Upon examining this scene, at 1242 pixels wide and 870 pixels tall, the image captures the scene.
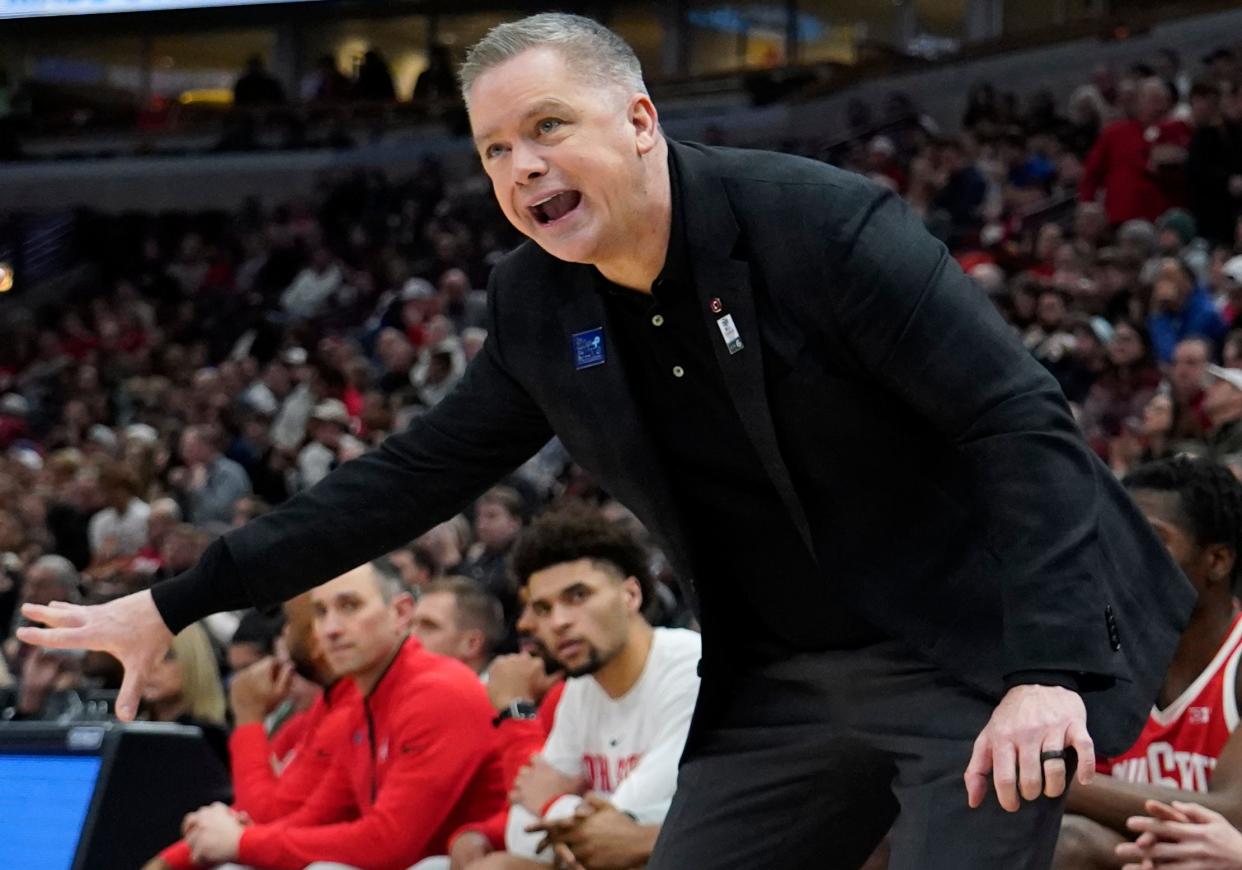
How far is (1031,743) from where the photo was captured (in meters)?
1.99

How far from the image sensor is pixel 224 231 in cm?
1905

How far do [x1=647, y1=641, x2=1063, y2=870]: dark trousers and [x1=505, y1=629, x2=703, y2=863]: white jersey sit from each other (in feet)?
4.90

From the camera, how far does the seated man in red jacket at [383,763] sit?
14.7ft

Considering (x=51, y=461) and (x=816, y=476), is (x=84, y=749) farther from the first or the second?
(x=51, y=461)

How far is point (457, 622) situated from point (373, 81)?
51.8 feet

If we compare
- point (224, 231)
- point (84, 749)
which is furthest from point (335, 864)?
point (224, 231)

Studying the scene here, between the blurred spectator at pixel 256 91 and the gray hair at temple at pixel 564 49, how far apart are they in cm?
1900

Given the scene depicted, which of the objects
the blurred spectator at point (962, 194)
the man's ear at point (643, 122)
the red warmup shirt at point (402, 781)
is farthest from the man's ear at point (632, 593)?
the blurred spectator at point (962, 194)

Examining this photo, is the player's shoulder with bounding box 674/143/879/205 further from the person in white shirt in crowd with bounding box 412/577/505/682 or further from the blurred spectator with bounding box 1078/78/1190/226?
the blurred spectator with bounding box 1078/78/1190/226

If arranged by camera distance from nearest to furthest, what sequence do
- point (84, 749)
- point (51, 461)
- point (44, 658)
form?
point (84, 749)
point (44, 658)
point (51, 461)

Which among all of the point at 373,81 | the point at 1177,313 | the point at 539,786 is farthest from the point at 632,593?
the point at 373,81

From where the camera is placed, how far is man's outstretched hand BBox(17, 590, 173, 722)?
256cm

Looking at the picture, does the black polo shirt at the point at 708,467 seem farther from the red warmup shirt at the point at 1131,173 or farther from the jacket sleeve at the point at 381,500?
the red warmup shirt at the point at 1131,173

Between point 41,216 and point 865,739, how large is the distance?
1943 centimetres
